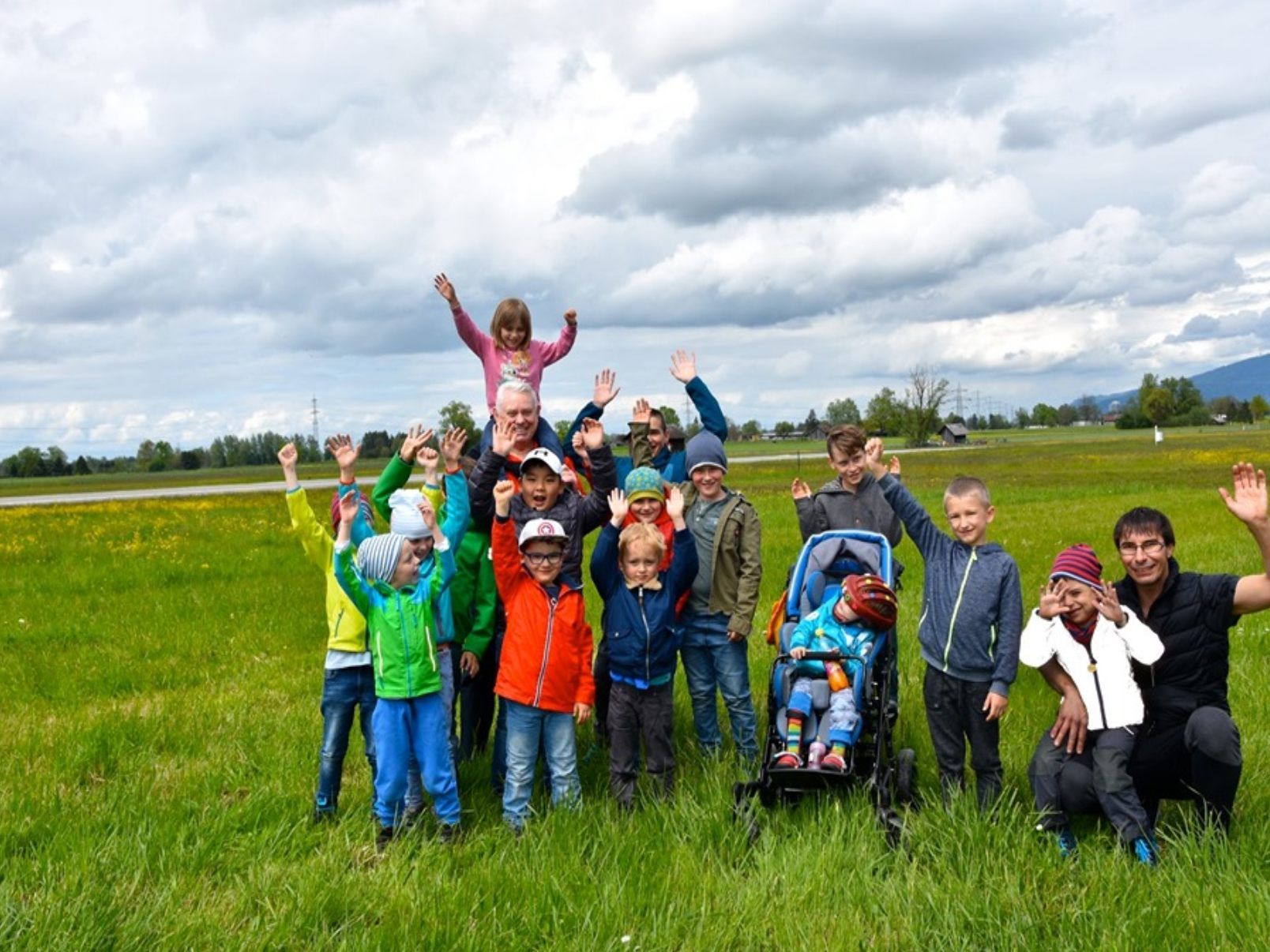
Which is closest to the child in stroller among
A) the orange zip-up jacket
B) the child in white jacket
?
the child in white jacket

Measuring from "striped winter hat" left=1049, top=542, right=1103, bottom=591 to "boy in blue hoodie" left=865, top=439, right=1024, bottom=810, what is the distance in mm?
272

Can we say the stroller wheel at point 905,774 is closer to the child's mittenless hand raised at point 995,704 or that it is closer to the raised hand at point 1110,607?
the child's mittenless hand raised at point 995,704

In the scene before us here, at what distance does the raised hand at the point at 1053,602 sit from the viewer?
4.60 meters

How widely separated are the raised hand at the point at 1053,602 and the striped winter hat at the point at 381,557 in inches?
125

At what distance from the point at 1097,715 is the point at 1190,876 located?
0.78 meters

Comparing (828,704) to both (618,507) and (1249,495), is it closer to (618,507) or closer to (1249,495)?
(618,507)

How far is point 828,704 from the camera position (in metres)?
5.17

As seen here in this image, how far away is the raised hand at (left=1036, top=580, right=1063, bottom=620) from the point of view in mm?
4598

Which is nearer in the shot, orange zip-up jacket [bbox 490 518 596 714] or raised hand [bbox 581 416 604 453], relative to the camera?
orange zip-up jacket [bbox 490 518 596 714]

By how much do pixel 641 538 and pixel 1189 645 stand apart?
2.74 metres

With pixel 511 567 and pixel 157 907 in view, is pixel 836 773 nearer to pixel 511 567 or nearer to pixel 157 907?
pixel 511 567

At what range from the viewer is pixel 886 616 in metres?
5.45

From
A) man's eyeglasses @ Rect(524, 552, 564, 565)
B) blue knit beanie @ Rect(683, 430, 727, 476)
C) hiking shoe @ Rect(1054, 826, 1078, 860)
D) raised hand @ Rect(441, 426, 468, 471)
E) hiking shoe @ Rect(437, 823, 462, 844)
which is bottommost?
hiking shoe @ Rect(1054, 826, 1078, 860)

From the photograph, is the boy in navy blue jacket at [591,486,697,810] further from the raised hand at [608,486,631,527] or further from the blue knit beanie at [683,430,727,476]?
the blue knit beanie at [683,430,727,476]
